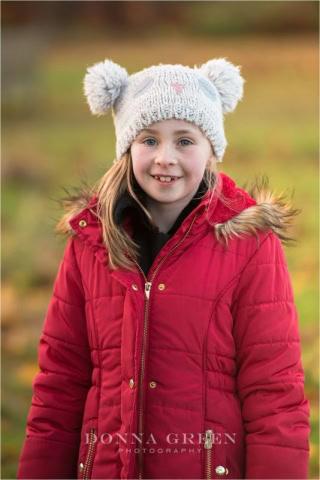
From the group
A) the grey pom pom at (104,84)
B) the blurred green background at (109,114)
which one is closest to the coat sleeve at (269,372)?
the grey pom pom at (104,84)

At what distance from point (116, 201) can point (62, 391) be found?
1.81 feet

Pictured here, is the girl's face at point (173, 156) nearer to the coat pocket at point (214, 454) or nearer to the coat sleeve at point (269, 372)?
the coat sleeve at point (269, 372)

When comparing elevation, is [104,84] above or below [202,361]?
above

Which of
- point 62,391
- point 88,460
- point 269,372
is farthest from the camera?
point 62,391

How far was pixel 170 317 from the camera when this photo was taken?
1851 mm

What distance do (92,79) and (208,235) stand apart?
57 cm

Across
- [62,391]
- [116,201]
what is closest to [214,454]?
[62,391]

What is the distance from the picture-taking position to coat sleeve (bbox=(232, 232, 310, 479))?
178cm

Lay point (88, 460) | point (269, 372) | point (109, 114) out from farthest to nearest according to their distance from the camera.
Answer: point (109, 114) → point (88, 460) → point (269, 372)

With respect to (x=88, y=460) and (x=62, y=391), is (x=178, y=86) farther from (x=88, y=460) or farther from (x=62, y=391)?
(x=88, y=460)

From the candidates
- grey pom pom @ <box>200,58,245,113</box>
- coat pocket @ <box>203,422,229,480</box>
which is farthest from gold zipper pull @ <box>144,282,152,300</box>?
grey pom pom @ <box>200,58,245,113</box>

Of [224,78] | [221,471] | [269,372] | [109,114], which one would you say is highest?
[109,114]

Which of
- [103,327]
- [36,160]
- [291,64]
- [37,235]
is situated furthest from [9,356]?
[291,64]

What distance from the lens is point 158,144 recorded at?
194 cm
